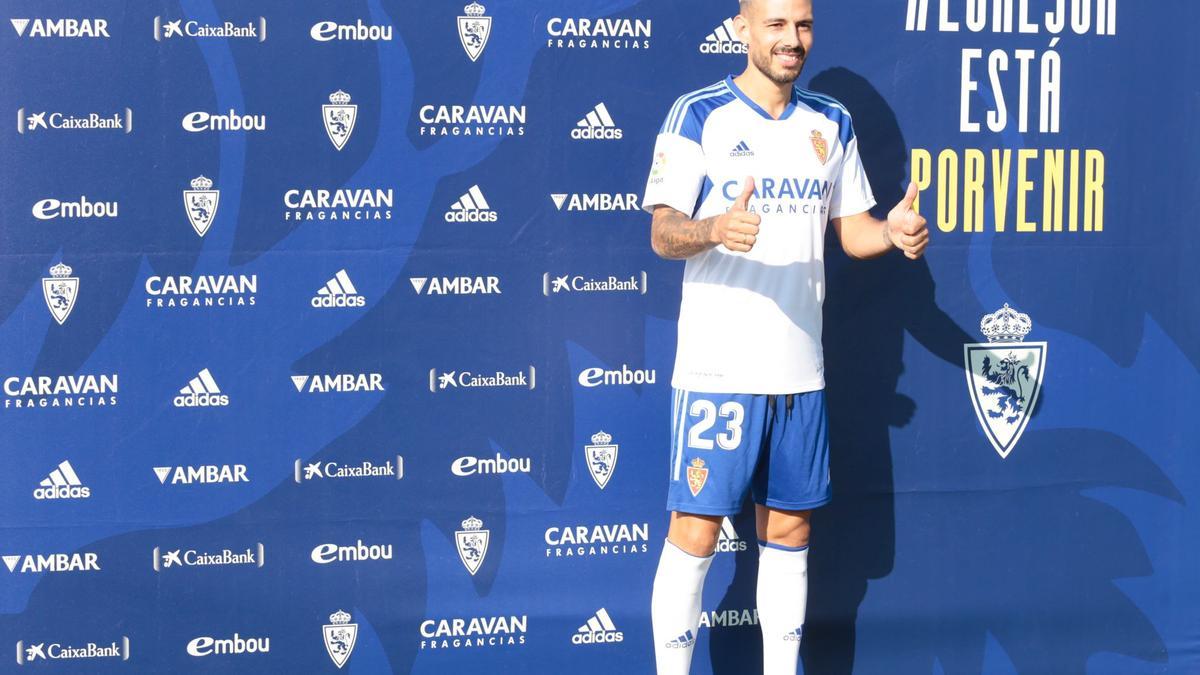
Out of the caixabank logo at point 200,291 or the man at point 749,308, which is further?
the caixabank logo at point 200,291

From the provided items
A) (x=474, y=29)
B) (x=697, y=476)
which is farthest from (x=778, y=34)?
(x=697, y=476)

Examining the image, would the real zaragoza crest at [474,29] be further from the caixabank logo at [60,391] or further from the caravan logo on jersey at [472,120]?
the caixabank logo at [60,391]

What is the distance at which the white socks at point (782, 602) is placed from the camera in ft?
11.1

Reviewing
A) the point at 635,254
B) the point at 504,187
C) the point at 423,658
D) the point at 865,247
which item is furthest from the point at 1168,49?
the point at 423,658

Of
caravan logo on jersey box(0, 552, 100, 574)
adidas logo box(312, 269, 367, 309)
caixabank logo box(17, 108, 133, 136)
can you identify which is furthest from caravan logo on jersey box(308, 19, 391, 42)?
caravan logo on jersey box(0, 552, 100, 574)

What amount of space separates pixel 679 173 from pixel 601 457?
3.47 ft

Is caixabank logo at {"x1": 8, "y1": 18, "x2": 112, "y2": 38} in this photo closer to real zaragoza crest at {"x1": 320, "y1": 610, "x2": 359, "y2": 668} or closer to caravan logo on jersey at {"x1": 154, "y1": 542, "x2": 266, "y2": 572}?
caravan logo on jersey at {"x1": 154, "y1": 542, "x2": 266, "y2": 572}

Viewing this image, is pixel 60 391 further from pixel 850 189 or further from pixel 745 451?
pixel 850 189

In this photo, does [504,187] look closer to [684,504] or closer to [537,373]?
[537,373]

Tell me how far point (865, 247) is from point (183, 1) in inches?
82.2

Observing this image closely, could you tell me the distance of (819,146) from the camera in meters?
3.33

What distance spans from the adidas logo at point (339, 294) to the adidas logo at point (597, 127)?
814mm

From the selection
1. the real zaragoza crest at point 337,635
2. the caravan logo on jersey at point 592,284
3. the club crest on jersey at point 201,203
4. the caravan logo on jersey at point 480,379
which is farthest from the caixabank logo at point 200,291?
the real zaragoza crest at point 337,635

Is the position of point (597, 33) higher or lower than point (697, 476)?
higher
